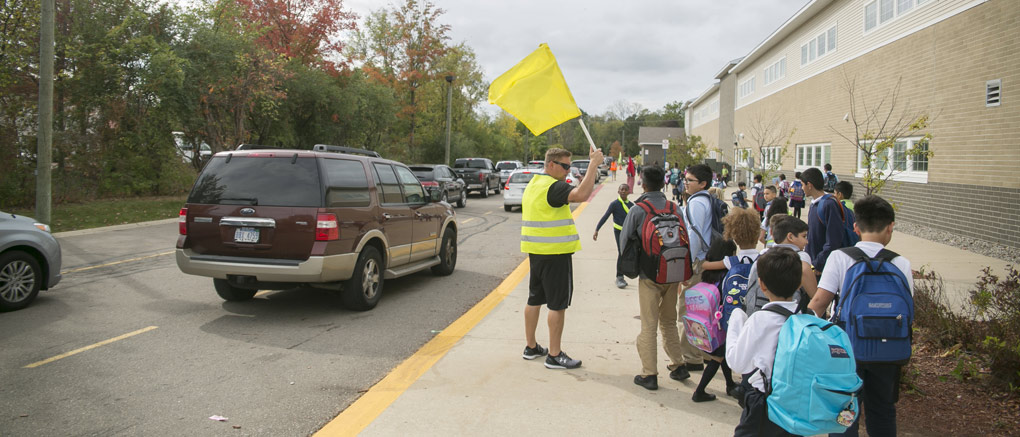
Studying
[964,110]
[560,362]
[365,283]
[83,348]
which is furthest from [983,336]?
[964,110]

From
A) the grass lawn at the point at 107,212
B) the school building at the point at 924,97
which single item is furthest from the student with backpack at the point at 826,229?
the grass lawn at the point at 107,212

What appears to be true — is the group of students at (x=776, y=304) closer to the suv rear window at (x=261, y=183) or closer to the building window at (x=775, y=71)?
the suv rear window at (x=261, y=183)

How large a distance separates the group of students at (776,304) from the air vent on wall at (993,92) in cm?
1028

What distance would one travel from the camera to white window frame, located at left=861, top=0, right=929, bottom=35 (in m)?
16.6

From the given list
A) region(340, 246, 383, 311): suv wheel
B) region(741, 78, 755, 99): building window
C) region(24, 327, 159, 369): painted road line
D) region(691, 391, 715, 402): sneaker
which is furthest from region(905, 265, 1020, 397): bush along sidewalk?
region(741, 78, 755, 99): building window

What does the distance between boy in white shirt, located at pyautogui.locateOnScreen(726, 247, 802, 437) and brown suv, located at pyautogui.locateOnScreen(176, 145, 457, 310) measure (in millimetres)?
4572

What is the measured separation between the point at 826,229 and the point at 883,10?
17.0 metres

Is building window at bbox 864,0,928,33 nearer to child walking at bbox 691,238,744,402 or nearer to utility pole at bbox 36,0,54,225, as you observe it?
child walking at bbox 691,238,744,402

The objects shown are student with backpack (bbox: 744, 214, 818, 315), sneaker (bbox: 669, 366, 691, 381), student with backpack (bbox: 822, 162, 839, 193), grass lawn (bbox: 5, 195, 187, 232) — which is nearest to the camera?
student with backpack (bbox: 744, 214, 818, 315)

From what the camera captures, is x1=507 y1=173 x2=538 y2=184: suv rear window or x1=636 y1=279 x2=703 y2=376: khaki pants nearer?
x1=636 y1=279 x2=703 y2=376: khaki pants

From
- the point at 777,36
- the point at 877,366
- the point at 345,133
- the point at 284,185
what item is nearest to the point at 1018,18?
the point at 877,366

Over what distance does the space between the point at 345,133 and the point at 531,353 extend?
2736 cm

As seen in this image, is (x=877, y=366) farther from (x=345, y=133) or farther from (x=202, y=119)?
(x=345, y=133)

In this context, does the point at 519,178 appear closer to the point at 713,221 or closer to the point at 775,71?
the point at 713,221
